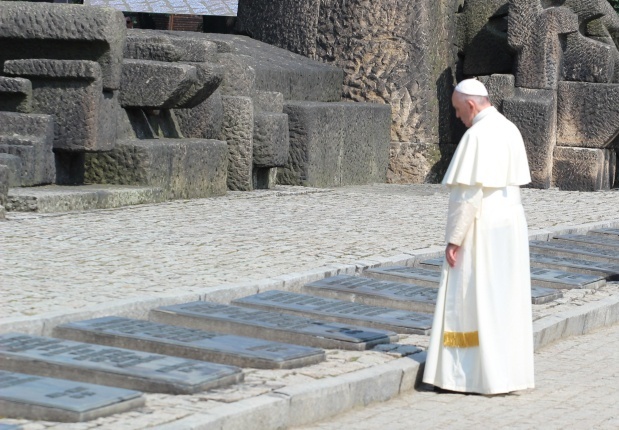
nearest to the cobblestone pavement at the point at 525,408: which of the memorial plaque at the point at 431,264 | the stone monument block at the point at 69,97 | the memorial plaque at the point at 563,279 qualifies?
the memorial plaque at the point at 563,279

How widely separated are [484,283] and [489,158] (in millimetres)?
530

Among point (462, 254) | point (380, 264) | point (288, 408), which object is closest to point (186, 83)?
point (380, 264)

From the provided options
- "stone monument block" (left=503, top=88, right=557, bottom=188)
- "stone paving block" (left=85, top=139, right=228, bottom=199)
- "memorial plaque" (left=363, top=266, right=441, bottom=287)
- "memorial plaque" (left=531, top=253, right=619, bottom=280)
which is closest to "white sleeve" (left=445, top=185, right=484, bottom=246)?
"memorial plaque" (left=363, top=266, right=441, bottom=287)

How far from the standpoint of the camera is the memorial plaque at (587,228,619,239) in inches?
448

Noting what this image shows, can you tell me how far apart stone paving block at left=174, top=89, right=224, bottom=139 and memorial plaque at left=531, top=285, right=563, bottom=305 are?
17.3 ft

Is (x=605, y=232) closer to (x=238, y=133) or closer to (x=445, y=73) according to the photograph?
(x=238, y=133)

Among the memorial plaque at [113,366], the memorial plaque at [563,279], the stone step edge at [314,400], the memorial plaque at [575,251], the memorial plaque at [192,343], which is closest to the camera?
the stone step edge at [314,400]

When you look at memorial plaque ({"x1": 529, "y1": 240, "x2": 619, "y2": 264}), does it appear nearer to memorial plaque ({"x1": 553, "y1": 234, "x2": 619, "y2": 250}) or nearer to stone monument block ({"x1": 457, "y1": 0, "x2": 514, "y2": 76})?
memorial plaque ({"x1": 553, "y1": 234, "x2": 619, "y2": 250})

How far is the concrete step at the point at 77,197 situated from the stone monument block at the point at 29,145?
0.10 m

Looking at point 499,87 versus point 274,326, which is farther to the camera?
point 499,87

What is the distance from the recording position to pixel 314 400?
17.4 feet

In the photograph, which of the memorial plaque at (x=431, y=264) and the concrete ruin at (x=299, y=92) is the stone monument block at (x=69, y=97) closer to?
the concrete ruin at (x=299, y=92)

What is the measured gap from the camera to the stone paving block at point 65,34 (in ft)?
36.2

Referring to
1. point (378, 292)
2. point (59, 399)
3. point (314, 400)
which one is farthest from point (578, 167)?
point (59, 399)
